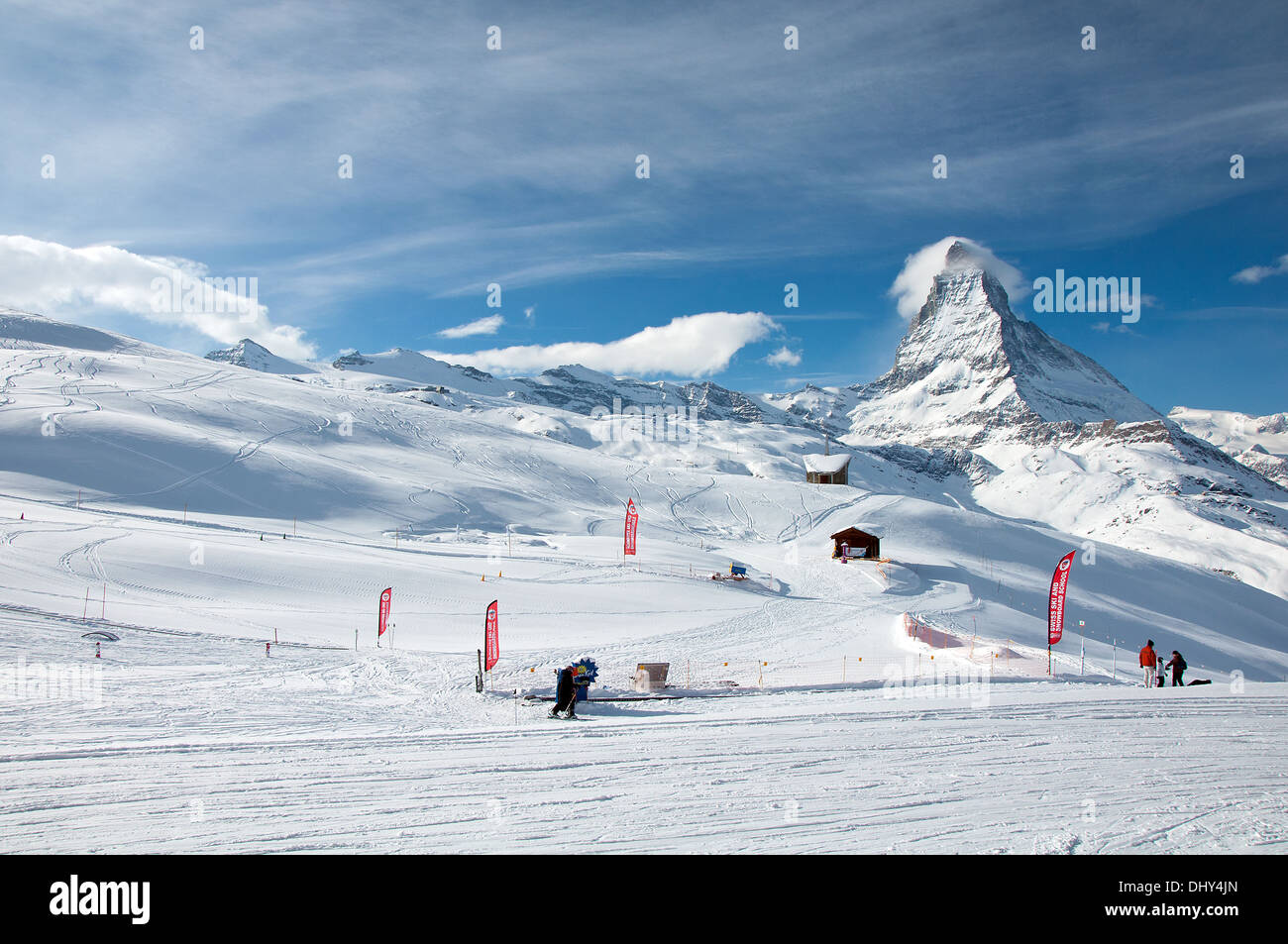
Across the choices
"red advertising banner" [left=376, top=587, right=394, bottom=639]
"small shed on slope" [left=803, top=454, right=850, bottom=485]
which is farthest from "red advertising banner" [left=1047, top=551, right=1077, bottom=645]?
"small shed on slope" [left=803, top=454, right=850, bottom=485]

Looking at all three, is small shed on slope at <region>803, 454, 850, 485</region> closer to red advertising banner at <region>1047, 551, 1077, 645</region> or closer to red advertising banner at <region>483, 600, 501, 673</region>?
red advertising banner at <region>1047, 551, 1077, 645</region>

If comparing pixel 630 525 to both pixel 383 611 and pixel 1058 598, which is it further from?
pixel 1058 598

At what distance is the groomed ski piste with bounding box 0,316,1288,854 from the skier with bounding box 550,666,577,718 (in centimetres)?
75

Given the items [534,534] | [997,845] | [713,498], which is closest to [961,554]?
[713,498]

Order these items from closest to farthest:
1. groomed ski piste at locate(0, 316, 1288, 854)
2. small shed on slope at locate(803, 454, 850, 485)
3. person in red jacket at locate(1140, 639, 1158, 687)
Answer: groomed ski piste at locate(0, 316, 1288, 854), person in red jacket at locate(1140, 639, 1158, 687), small shed on slope at locate(803, 454, 850, 485)

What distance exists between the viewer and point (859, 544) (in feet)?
Answer: 158

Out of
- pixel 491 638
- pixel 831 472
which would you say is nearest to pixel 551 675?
pixel 491 638

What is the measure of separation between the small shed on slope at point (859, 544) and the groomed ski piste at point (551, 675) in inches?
89.6

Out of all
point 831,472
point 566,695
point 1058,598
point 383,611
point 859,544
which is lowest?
point 383,611

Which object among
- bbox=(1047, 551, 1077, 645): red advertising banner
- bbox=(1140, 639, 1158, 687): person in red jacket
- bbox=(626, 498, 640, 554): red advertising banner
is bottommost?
bbox=(1140, 639, 1158, 687): person in red jacket

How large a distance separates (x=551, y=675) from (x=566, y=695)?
20.9 ft

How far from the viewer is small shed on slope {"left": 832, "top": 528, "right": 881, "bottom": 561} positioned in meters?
47.8

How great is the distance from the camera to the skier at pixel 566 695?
Answer: 12.3 meters
